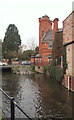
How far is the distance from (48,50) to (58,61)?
497 inches

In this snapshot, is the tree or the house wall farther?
the tree

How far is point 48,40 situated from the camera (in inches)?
1414

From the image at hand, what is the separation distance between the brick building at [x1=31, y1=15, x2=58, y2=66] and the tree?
18203 mm

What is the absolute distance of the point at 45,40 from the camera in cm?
3681

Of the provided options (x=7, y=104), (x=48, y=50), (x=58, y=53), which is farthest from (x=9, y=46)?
(x=7, y=104)

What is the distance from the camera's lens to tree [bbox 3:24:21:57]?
179ft

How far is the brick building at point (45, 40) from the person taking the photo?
111ft

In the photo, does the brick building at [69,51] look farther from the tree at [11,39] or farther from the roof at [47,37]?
the tree at [11,39]

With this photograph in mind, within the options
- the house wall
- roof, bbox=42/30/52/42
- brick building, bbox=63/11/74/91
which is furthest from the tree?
brick building, bbox=63/11/74/91

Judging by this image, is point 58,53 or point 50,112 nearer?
point 50,112

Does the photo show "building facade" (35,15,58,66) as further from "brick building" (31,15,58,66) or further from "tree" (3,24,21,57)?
"tree" (3,24,21,57)

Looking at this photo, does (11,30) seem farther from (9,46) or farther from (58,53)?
(58,53)

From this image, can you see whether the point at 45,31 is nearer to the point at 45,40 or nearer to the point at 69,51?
the point at 45,40

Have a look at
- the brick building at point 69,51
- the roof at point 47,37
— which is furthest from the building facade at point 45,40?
the brick building at point 69,51
